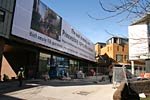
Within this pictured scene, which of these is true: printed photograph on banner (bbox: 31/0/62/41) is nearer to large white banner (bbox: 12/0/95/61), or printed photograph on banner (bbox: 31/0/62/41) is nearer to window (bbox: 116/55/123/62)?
large white banner (bbox: 12/0/95/61)

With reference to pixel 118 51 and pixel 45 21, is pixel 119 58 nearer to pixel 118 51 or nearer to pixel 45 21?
pixel 118 51

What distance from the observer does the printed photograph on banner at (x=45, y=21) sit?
2377 cm

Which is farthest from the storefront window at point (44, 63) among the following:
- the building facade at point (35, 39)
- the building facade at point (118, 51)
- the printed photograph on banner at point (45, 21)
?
the building facade at point (118, 51)

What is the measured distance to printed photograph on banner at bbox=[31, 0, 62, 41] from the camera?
2377 cm

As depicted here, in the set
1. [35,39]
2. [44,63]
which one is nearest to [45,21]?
[35,39]

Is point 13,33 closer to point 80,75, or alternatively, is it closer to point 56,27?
point 56,27

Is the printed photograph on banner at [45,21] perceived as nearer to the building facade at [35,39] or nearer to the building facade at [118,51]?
the building facade at [35,39]

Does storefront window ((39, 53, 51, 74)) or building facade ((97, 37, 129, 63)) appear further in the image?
building facade ((97, 37, 129, 63))

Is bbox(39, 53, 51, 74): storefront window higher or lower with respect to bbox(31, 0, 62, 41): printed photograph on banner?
lower

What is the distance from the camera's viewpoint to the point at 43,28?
2545 centimetres

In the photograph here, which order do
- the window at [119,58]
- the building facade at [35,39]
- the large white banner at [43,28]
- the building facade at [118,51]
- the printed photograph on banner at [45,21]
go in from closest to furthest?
the building facade at [35,39] → the large white banner at [43,28] → the printed photograph on banner at [45,21] → the building facade at [118,51] → the window at [119,58]

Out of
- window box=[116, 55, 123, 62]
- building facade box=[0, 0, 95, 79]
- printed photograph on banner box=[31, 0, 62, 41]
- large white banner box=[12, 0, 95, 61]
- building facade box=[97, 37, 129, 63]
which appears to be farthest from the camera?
window box=[116, 55, 123, 62]

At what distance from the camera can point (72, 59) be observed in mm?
38531

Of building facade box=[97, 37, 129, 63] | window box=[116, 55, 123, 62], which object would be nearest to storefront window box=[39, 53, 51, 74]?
building facade box=[97, 37, 129, 63]
